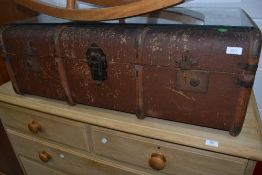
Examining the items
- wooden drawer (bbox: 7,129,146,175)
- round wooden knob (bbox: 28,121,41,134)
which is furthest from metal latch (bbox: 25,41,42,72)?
wooden drawer (bbox: 7,129,146,175)

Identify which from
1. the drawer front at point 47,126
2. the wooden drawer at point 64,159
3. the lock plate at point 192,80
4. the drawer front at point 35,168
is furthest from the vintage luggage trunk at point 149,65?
the drawer front at point 35,168

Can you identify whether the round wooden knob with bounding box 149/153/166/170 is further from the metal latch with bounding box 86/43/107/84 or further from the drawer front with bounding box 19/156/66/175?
the drawer front with bounding box 19/156/66/175

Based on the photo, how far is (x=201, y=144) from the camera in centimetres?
67

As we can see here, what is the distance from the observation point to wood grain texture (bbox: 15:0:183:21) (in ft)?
2.00

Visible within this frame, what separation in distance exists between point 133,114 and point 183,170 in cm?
27

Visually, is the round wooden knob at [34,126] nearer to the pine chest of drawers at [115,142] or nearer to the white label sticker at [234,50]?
the pine chest of drawers at [115,142]

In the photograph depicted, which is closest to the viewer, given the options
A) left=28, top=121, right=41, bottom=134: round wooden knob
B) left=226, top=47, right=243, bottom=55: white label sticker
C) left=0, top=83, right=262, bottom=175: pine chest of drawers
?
left=226, top=47, right=243, bottom=55: white label sticker

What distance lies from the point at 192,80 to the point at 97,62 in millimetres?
336

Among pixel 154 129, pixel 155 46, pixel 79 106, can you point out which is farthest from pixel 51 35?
pixel 154 129

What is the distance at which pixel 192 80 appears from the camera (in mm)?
642

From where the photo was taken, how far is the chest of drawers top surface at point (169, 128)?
64 centimetres

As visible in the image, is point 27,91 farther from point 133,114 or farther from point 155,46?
point 155,46

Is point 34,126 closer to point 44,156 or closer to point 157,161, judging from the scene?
point 44,156

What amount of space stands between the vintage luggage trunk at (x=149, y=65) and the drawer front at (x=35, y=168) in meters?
0.49
